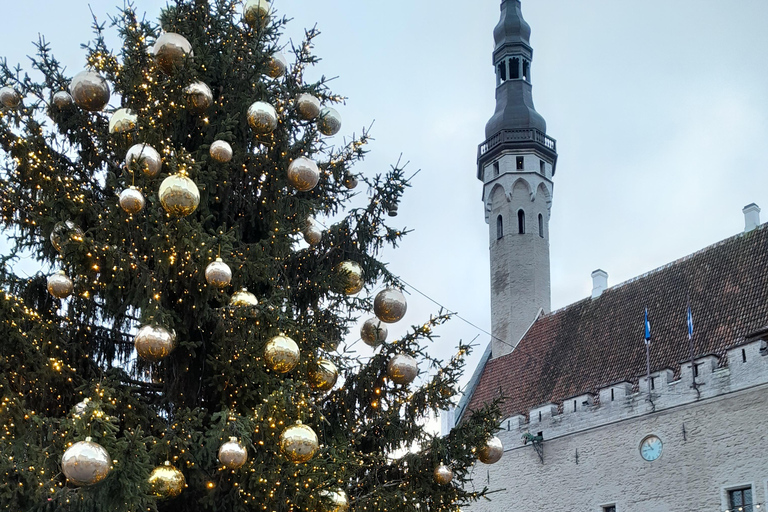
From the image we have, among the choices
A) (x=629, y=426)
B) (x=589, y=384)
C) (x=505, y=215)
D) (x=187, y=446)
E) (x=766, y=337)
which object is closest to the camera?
(x=187, y=446)

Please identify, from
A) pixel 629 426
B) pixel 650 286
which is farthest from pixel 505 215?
pixel 629 426

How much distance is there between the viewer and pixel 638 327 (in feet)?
71.0

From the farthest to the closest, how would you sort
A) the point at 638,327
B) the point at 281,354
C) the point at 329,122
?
1. the point at 638,327
2. the point at 329,122
3. the point at 281,354

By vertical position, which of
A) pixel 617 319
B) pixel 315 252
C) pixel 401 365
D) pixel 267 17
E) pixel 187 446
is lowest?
pixel 187 446

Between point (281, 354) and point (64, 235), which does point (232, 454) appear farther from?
point (64, 235)

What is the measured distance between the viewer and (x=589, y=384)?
21312 millimetres

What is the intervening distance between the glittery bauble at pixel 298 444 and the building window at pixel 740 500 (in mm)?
13543

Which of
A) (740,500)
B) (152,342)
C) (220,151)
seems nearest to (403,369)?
(152,342)

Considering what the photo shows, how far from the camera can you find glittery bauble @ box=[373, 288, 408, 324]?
24.6ft

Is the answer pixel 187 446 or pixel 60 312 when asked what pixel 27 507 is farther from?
pixel 60 312

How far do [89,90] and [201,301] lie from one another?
1958mm

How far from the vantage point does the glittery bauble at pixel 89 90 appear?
689 centimetres

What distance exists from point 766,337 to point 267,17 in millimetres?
11905

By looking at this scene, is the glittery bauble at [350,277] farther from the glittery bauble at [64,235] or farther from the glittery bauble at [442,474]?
the glittery bauble at [64,235]
